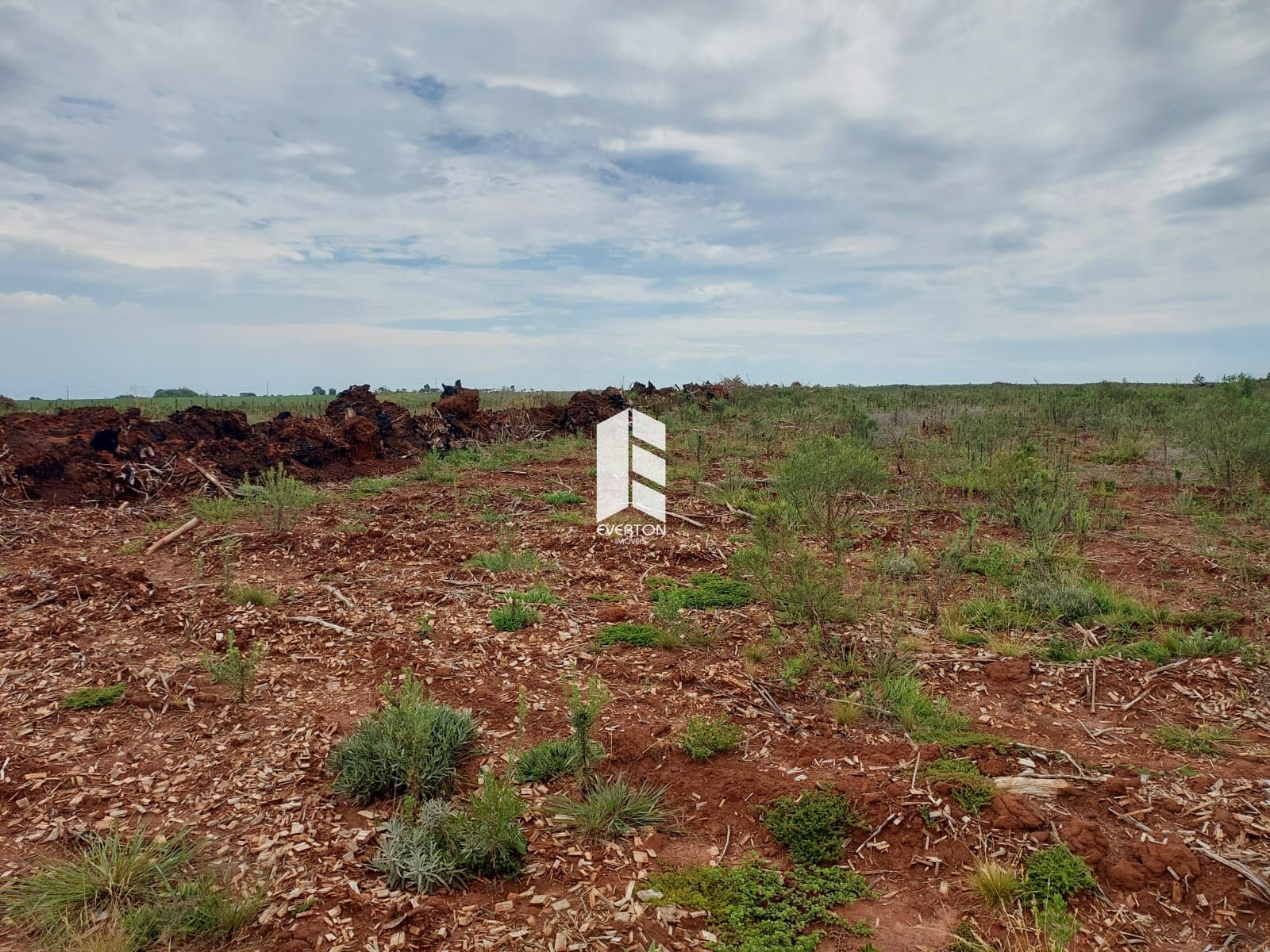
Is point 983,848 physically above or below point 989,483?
below

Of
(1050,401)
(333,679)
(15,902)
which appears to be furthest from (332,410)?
(1050,401)

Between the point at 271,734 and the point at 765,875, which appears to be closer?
the point at 765,875

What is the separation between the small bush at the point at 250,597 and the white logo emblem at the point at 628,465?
13.3 ft

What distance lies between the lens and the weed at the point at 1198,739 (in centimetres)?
373

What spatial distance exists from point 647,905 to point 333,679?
2877mm

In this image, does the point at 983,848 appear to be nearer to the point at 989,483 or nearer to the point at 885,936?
the point at 885,936

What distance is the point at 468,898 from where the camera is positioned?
9.24 ft

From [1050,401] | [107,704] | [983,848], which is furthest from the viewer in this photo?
[1050,401]

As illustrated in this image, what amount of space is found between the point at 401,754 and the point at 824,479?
4.94m

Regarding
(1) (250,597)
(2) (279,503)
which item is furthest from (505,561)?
(2) (279,503)

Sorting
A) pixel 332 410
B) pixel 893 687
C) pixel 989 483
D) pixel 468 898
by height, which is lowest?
pixel 468 898

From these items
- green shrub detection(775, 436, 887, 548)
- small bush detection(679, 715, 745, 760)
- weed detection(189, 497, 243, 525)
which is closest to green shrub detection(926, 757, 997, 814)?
small bush detection(679, 715, 745, 760)

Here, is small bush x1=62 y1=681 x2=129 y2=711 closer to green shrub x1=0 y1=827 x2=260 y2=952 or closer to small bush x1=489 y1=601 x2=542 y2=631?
green shrub x1=0 y1=827 x2=260 y2=952

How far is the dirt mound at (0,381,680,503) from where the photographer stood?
31.8 ft
